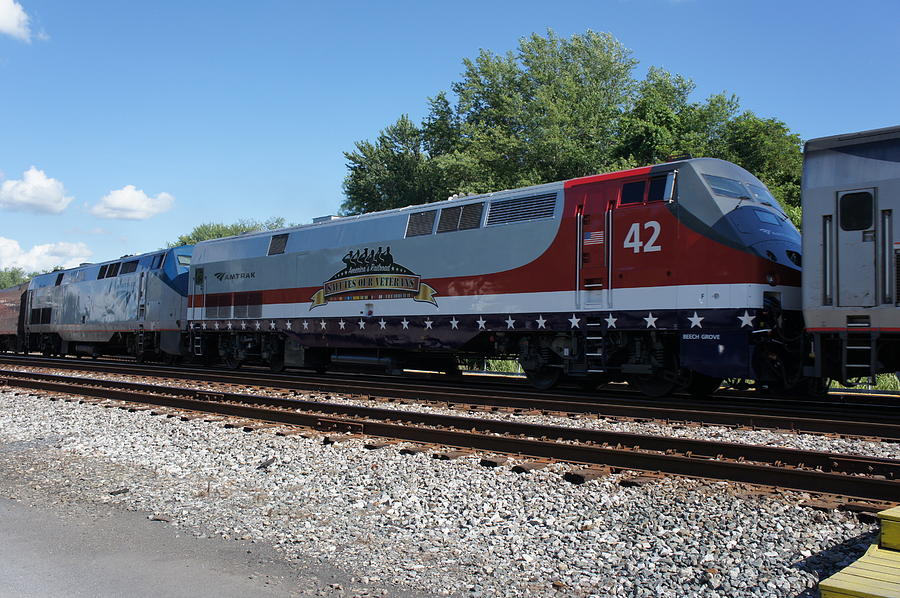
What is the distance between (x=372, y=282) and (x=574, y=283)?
533 centimetres

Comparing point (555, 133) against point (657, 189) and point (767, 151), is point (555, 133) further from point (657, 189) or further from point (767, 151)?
point (657, 189)

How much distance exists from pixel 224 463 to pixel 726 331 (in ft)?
24.1

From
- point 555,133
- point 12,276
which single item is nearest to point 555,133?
point 555,133

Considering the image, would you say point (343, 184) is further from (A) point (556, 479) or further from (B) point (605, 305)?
(A) point (556, 479)

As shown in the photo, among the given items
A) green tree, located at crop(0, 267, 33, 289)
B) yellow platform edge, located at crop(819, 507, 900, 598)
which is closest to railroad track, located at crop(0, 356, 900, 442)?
yellow platform edge, located at crop(819, 507, 900, 598)

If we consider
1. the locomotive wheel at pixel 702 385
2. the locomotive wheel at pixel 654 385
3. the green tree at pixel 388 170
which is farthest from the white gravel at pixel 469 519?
the green tree at pixel 388 170

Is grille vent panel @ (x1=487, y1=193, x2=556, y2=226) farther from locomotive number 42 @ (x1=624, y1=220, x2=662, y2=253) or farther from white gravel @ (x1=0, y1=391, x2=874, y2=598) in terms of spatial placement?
white gravel @ (x1=0, y1=391, x2=874, y2=598)

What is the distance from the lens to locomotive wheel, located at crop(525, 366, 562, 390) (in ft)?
Answer: 44.6

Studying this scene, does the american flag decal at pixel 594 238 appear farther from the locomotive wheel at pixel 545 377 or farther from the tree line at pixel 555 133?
the tree line at pixel 555 133

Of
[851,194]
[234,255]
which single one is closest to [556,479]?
[851,194]

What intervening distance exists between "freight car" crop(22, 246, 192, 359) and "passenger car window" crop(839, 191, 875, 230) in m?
19.2

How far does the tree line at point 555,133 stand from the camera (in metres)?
34.4

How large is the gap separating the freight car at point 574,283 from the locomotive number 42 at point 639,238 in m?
0.02

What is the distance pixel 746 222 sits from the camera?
1085cm
